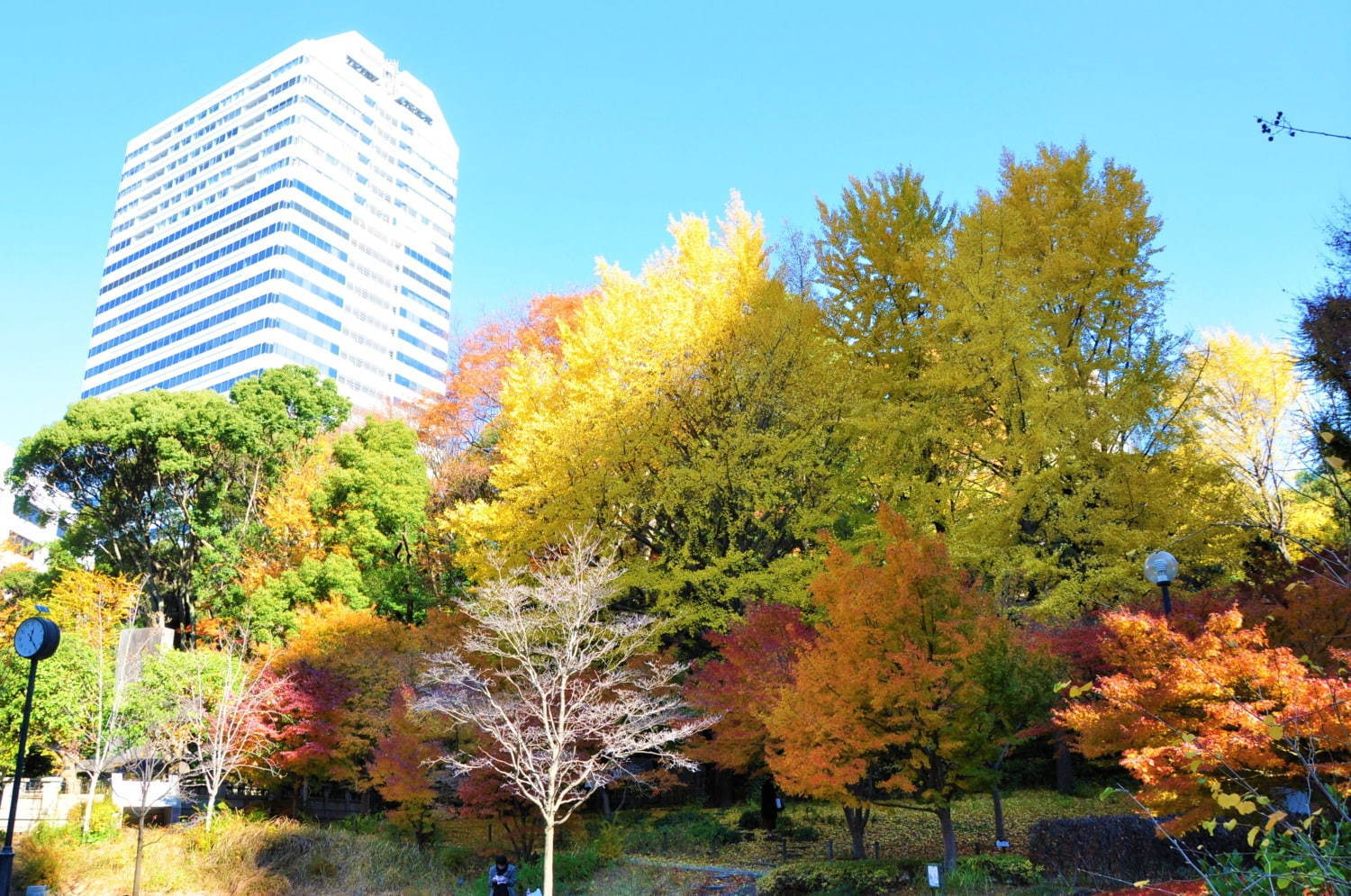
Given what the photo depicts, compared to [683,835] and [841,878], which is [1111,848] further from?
[683,835]

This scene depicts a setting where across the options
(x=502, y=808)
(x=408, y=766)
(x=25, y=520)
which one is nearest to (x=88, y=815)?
(x=408, y=766)

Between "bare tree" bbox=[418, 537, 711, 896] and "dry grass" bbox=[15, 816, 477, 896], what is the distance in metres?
2.31

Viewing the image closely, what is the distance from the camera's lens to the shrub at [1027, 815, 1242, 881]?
10844 millimetres

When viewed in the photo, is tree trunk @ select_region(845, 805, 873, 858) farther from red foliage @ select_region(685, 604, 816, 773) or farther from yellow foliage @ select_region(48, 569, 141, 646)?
yellow foliage @ select_region(48, 569, 141, 646)

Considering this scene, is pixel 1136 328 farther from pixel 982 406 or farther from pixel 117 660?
pixel 117 660

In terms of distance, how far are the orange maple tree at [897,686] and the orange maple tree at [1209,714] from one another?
2072 millimetres

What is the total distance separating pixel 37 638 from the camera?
10773 millimetres

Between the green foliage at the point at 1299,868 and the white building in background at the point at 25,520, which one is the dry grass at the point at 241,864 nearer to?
the green foliage at the point at 1299,868

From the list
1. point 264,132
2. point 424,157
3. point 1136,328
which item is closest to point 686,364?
point 1136,328

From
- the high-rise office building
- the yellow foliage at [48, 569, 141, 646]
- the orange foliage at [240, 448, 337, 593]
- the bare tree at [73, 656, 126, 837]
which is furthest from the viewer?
the high-rise office building

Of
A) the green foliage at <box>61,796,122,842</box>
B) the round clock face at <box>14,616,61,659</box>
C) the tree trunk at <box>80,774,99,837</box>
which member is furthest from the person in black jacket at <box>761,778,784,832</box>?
the tree trunk at <box>80,774,99,837</box>

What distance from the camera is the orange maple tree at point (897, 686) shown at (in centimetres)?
1173

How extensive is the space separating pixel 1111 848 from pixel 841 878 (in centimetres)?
359

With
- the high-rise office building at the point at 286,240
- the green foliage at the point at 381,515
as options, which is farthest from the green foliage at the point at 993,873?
the high-rise office building at the point at 286,240
